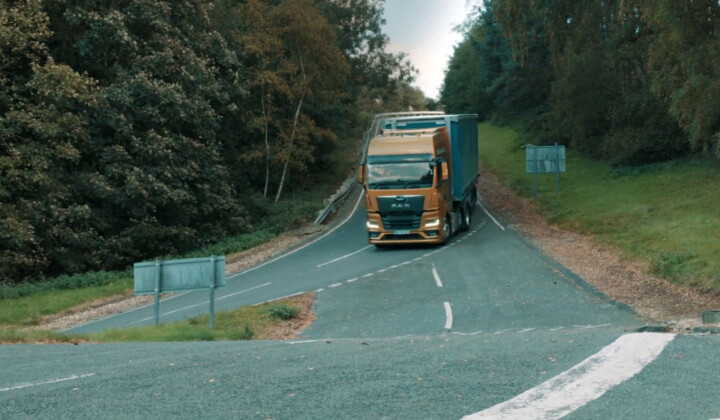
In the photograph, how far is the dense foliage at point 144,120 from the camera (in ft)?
96.2

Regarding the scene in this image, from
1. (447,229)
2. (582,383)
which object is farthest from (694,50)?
(582,383)

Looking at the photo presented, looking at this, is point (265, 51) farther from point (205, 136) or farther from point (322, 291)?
point (322, 291)

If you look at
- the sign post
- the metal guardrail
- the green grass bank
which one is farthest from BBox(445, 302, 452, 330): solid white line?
the sign post

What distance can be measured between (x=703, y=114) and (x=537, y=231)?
A: 934 centimetres

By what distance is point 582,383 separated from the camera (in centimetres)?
688

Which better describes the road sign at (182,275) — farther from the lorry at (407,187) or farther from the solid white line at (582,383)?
the lorry at (407,187)

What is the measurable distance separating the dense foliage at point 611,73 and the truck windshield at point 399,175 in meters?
7.36

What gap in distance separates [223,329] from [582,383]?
1032cm

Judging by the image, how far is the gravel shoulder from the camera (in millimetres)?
17141

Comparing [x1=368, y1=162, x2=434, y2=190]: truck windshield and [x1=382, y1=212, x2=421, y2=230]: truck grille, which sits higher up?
[x1=368, y1=162, x2=434, y2=190]: truck windshield

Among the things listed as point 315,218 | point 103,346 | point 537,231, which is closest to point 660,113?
point 537,231

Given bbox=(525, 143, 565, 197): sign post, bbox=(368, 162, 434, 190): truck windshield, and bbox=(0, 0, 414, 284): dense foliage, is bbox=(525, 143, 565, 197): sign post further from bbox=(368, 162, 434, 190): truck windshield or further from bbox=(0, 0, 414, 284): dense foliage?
bbox=(368, 162, 434, 190): truck windshield

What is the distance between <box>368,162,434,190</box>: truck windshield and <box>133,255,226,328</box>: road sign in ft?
39.1

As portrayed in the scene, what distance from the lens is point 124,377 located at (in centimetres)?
812
